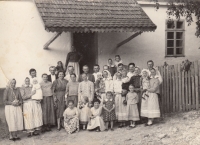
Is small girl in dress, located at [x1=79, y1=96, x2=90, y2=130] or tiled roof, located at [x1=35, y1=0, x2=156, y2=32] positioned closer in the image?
small girl in dress, located at [x1=79, y1=96, x2=90, y2=130]

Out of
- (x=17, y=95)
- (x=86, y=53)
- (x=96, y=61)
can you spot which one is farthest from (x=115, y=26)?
(x=17, y=95)

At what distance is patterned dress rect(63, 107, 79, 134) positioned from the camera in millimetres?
8305

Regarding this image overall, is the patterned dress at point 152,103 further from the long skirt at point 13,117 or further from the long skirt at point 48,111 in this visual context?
the long skirt at point 13,117

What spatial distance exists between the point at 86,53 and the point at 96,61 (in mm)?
1054

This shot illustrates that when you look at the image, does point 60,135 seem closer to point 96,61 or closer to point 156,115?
point 156,115

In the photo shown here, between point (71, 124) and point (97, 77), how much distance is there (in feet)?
5.35

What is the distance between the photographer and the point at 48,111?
8539mm

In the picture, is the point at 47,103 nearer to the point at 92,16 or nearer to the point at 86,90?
the point at 86,90

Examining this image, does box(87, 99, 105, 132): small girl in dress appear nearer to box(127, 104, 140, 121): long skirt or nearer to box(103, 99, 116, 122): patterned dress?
box(103, 99, 116, 122): patterned dress

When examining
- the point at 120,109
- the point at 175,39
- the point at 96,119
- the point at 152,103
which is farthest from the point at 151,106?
the point at 175,39

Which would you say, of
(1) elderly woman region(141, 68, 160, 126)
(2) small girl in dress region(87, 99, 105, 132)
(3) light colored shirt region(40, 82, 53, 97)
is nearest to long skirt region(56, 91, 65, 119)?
(3) light colored shirt region(40, 82, 53, 97)

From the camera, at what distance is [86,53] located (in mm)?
12703

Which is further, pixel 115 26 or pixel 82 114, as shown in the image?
pixel 115 26

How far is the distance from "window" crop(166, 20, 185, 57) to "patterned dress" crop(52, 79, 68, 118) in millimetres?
5866
